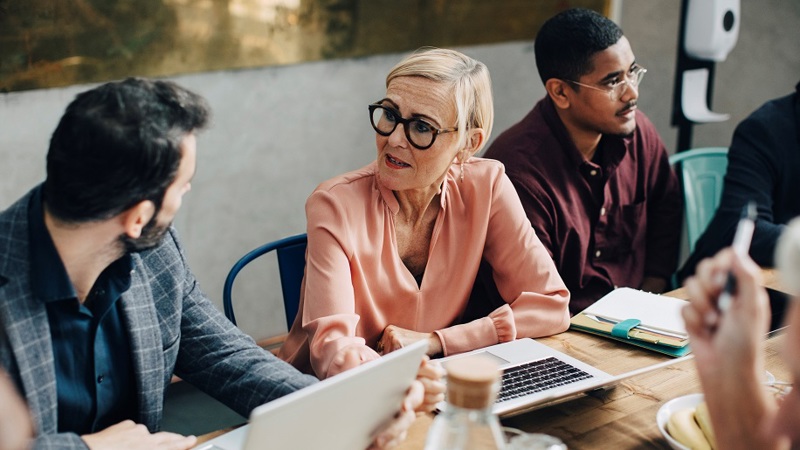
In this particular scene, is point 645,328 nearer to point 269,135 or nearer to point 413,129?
point 413,129

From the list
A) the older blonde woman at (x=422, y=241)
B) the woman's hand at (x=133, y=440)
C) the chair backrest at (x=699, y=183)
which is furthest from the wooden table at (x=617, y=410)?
the chair backrest at (x=699, y=183)

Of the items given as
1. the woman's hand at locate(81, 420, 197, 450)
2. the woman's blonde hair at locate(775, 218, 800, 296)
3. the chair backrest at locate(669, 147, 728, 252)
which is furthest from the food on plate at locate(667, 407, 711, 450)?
the chair backrest at locate(669, 147, 728, 252)

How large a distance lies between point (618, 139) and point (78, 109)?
1.75m

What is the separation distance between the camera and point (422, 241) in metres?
2.04

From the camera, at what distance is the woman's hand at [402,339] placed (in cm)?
181

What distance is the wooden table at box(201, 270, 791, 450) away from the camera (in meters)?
1.41

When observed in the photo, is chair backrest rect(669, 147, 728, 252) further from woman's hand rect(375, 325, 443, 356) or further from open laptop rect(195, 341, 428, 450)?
open laptop rect(195, 341, 428, 450)

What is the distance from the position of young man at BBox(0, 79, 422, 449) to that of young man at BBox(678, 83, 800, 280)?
64.0 inches

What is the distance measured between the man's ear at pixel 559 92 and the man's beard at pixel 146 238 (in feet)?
4.85

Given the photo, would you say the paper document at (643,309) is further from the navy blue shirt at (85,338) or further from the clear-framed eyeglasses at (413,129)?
the navy blue shirt at (85,338)

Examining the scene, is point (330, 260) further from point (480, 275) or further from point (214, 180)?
point (214, 180)

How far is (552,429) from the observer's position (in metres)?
1.44

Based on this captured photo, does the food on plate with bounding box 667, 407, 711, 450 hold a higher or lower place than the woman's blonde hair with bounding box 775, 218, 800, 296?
lower

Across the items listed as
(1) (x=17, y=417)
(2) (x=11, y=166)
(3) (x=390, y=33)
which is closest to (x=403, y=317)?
(1) (x=17, y=417)
